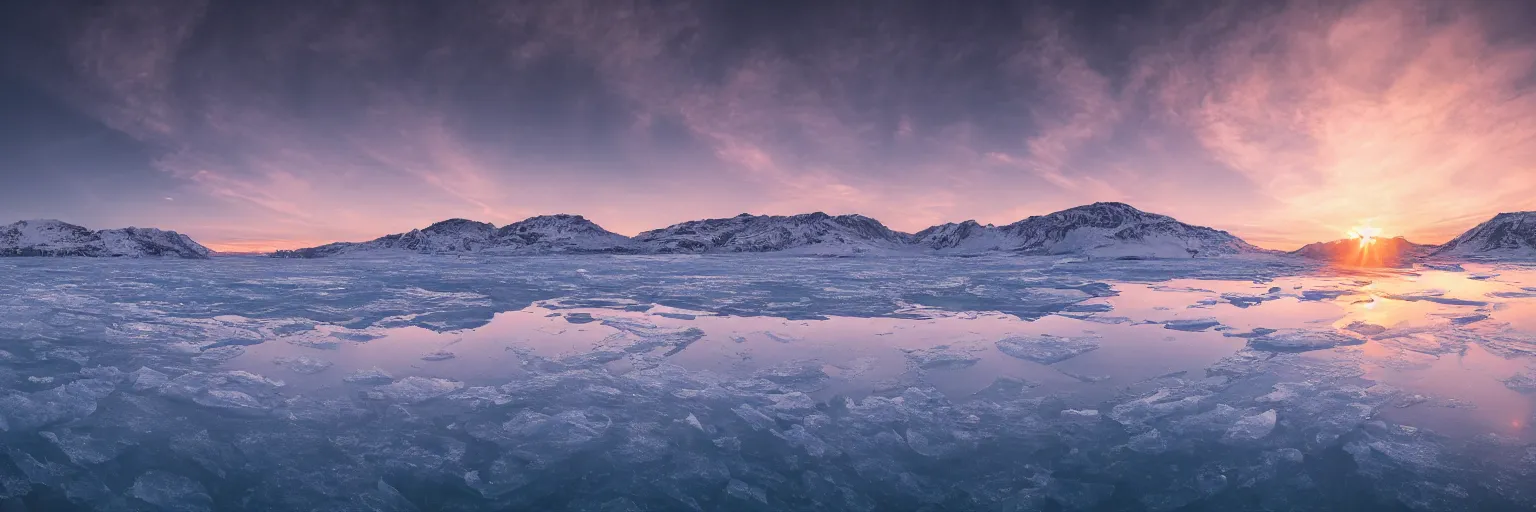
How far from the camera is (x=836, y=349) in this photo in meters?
10.4

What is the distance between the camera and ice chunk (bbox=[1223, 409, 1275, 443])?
6033mm

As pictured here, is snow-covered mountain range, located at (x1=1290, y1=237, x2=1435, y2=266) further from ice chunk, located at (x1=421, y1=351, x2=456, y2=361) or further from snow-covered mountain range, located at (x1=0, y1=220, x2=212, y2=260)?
snow-covered mountain range, located at (x1=0, y1=220, x2=212, y2=260)

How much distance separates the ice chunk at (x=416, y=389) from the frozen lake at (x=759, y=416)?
2.4 inches

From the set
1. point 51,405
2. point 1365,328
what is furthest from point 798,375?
point 1365,328

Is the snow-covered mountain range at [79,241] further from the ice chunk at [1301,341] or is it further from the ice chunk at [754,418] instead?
the ice chunk at [1301,341]

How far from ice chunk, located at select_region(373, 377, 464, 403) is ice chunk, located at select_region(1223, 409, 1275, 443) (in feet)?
27.9

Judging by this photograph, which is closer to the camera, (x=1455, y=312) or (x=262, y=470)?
(x=262, y=470)

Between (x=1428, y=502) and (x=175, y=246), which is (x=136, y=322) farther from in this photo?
(x=175, y=246)

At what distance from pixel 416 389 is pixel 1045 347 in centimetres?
938

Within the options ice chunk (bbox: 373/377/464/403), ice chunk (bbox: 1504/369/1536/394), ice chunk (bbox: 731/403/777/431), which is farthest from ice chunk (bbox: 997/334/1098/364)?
ice chunk (bbox: 373/377/464/403)

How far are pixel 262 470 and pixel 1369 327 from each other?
18.8m

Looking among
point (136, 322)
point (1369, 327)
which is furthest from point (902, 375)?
point (136, 322)

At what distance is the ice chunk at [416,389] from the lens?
719cm

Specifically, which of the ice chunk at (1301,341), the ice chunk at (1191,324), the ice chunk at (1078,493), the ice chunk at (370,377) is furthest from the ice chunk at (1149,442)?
the ice chunk at (370,377)
